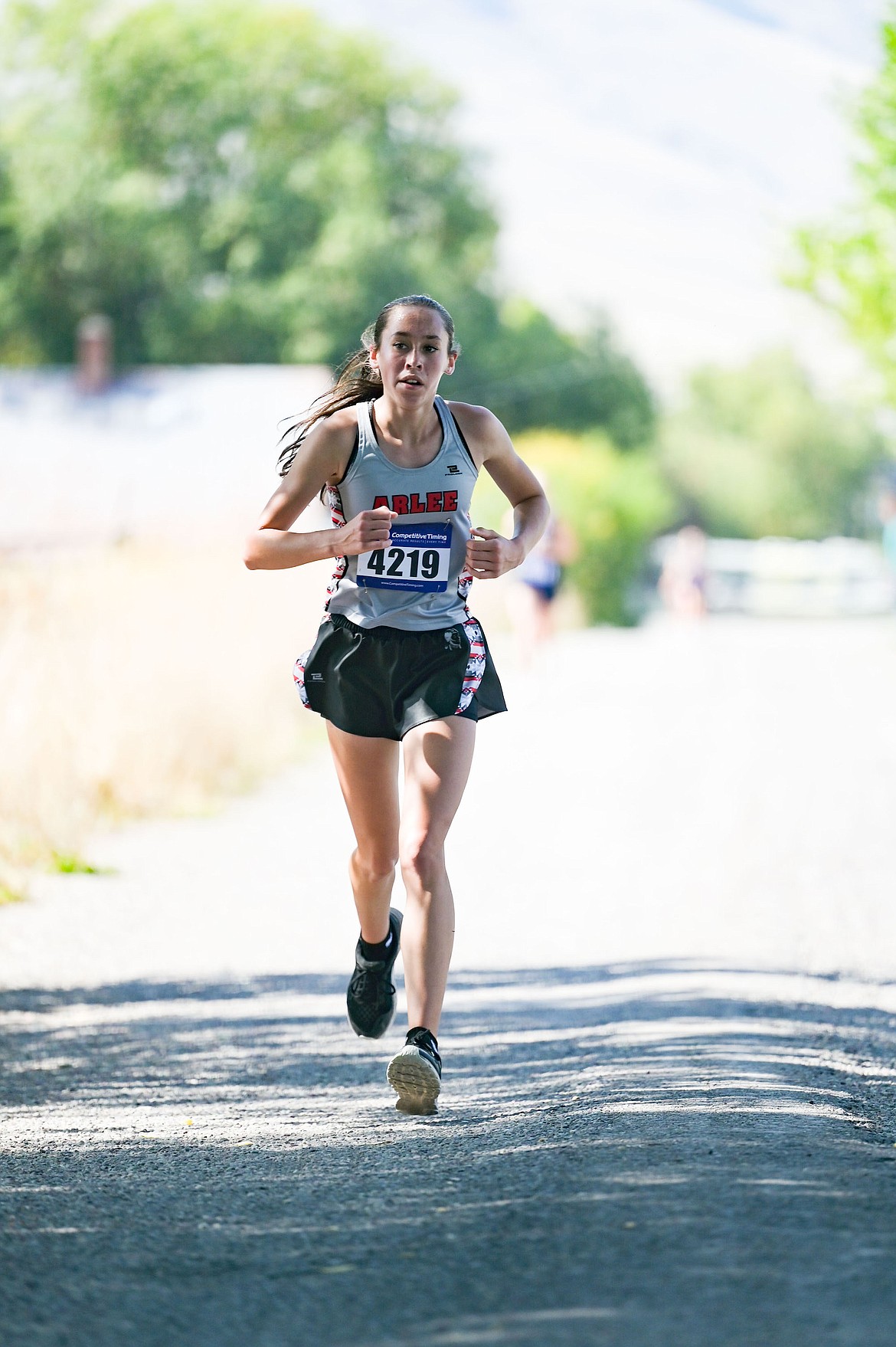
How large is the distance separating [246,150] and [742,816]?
59130mm

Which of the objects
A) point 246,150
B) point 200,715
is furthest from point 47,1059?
point 246,150

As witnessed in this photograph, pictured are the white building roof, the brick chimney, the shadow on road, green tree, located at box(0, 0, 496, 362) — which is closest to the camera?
the shadow on road

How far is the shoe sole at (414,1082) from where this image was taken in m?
4.86

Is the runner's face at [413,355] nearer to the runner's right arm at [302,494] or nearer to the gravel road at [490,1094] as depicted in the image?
the runner's right arm at [302,494]

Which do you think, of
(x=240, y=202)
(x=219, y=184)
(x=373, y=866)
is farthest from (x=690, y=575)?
(x=219, y=184)

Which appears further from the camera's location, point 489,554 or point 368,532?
point 489,554

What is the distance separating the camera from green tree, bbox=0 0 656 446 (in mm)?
61156

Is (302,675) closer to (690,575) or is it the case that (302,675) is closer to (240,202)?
(690,575)

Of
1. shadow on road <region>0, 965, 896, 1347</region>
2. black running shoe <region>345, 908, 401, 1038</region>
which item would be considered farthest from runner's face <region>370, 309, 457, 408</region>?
shadow on road <region>0, 965, 896, 1347</region>

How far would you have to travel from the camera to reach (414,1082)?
192 inches

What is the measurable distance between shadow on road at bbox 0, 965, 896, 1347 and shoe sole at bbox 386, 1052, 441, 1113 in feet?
0.21

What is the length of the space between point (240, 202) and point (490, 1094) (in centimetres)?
6043

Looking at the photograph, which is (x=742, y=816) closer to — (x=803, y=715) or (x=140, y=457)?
(x=803, y=715)

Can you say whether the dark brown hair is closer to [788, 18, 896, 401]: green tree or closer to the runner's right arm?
the runner's right arm
